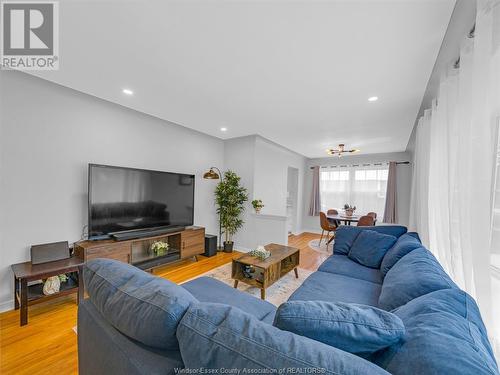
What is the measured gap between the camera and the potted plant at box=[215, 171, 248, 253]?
4.31 metres

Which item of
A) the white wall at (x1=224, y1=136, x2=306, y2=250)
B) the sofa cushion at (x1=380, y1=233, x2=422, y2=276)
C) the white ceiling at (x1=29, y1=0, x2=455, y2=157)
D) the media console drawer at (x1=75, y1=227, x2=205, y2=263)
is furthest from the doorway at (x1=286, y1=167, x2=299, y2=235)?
the sofa cushion at (x1=380, y1=233, x2=422, y2=276)

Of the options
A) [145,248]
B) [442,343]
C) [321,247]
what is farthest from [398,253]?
[145,248]

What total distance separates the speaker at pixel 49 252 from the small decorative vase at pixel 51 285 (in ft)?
0.76

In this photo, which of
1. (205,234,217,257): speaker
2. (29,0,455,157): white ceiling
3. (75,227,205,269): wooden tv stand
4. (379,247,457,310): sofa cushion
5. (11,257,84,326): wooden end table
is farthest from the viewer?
(205,234,217,257): speaker

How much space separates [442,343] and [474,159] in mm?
1062

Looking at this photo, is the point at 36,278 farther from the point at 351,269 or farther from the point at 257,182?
the point at 257,182

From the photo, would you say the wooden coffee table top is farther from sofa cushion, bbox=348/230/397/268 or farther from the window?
the window

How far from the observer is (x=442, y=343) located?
2.09ft

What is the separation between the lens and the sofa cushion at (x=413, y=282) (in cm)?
120

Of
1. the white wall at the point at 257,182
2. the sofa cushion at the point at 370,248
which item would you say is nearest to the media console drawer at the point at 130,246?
the white wall at the point at 257,182

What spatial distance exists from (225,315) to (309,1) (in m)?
1.75

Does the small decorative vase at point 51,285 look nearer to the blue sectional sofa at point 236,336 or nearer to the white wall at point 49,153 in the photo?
the white wall at point 49,153

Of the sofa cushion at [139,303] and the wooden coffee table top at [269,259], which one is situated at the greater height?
the sofa cushion at [139,303]

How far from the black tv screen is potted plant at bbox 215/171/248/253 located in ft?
2.24
